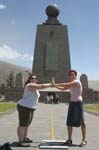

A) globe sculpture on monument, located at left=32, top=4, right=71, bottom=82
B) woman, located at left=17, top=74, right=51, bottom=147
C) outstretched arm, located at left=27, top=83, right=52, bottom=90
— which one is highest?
globe sculpture on monument, located at left=32, top=4, right=71, bottom=82

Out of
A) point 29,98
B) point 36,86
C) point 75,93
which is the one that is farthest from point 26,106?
point 75,93

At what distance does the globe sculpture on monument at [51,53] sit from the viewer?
9669 centimetres

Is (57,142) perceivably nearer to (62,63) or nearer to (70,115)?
(70,115)

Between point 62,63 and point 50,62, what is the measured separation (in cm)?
240

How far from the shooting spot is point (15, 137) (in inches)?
624

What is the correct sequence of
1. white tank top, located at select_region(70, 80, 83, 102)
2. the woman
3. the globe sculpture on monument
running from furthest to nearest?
the globe sculpture on monument < white tank top, located at select_region(70, 80, 83, 102) < the woman

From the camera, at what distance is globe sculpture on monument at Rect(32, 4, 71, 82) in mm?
96688

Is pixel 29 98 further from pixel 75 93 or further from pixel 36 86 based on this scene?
pixel 75 93

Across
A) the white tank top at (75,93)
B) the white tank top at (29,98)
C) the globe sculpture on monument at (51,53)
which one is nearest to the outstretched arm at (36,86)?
the white tank top at (29,98)

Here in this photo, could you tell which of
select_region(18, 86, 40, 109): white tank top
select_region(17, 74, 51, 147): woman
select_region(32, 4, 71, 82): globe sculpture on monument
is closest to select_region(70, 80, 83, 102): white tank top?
select_region(17, 74, 51, 147): woman

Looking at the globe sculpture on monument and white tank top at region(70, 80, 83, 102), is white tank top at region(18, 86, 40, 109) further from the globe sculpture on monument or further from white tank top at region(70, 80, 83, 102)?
the globe sculpture on monument

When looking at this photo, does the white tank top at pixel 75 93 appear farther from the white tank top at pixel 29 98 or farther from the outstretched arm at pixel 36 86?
the white tank top at pixel 29 98

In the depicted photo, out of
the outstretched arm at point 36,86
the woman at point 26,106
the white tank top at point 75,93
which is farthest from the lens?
the white tank top at point 75,93

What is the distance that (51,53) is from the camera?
9681 cm
